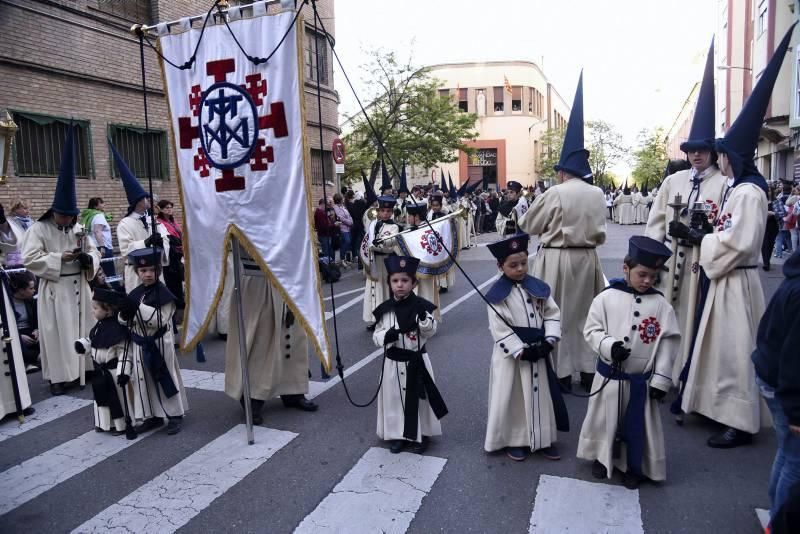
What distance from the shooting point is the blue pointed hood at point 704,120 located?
5465mm

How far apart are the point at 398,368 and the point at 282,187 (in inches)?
62.5

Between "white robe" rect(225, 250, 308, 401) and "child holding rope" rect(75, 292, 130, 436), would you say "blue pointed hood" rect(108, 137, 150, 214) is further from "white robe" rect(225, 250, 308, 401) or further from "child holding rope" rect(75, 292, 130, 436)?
"white robe" rect(225, 250, 308, 401)

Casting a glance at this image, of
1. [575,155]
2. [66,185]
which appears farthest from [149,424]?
[575,155]

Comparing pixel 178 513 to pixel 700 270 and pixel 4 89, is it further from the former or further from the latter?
pixel 4 89

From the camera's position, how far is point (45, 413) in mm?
6004

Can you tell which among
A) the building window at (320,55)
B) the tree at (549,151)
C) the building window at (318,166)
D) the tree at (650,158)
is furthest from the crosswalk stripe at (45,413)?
the tree at (650,158)

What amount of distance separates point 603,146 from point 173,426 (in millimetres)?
57029

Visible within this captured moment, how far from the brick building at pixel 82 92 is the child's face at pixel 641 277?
9.98 metres

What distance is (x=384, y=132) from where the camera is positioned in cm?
2684

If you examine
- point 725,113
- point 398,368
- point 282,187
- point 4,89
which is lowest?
point 398,368

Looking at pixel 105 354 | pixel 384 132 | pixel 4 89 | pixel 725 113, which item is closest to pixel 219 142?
pixel 105 354

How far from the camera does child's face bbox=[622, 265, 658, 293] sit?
419 cm

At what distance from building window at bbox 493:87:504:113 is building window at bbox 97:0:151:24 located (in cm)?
4156

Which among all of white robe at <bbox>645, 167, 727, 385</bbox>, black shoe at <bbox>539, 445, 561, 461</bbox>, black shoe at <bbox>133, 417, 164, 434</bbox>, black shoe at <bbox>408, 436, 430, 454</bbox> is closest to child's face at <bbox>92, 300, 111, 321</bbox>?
black shoe at <bbox>133, 417, 164, 434</bbox>
